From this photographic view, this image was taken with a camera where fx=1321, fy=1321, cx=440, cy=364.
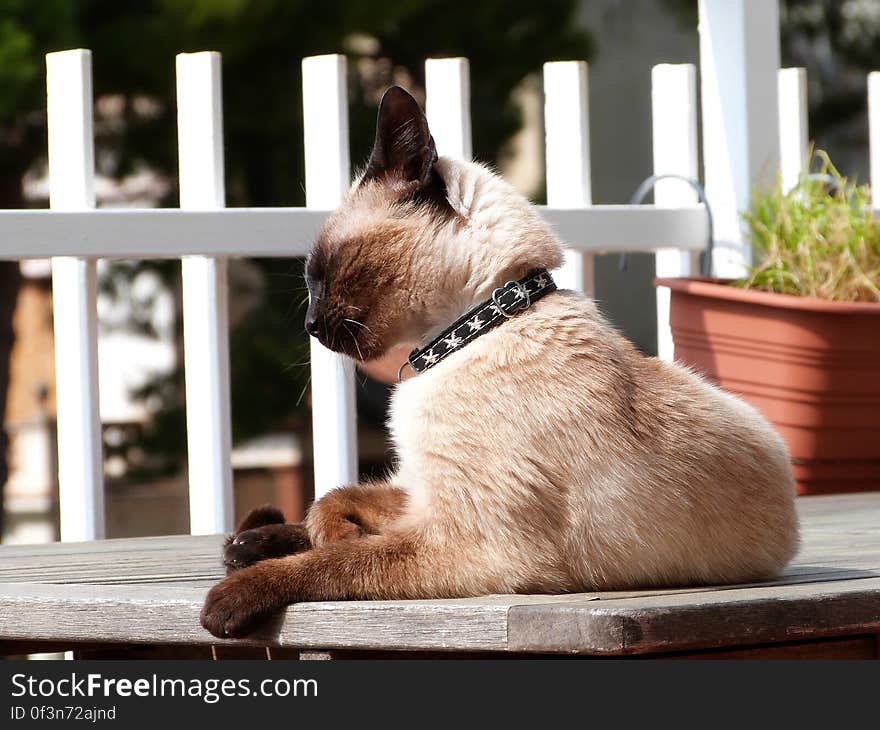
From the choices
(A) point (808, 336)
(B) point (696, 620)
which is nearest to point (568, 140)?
(A) point (808, 336)

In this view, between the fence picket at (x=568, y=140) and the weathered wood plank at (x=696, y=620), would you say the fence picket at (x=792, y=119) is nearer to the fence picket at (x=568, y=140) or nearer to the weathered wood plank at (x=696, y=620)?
the fence picket at (x=568, y=140)

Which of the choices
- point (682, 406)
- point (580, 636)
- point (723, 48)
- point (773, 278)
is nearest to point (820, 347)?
point (773, 278)

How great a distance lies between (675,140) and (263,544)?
1863mm

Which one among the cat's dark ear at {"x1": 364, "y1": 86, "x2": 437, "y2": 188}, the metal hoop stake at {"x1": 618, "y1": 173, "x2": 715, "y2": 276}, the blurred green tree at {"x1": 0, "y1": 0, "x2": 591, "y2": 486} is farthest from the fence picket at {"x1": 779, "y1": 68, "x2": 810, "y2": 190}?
the blurred green tree at {"x1": 0, "y1": 0, "x2": 591, "y2": 486}

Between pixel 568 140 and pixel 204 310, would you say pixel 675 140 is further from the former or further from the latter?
pixel 204 310

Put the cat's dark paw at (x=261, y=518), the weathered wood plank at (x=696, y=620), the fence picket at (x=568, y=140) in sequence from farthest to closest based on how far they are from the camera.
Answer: the fence picket at (x=568, y=140), the cat's dark paw at (x=261, y=518), the weathered wood plank at (x=696, y=620)

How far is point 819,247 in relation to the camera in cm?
298

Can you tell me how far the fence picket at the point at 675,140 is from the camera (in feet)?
10.8

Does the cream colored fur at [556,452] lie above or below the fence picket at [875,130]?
below

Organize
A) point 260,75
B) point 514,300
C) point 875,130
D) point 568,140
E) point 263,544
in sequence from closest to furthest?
point 514,300 < point 263,544 < point 568,140 < point 875,130 < point 260,75

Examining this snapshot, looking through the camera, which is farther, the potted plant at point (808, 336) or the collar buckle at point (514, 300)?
the potted plant at point (808, 336)

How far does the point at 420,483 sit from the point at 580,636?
320 mm

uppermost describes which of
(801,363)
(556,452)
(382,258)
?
(382,258)

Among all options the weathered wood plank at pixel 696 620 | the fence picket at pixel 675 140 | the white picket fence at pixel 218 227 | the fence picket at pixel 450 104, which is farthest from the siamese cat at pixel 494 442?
the fence picket at pixel 675 140
